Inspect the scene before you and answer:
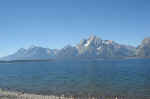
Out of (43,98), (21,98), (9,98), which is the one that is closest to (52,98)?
(43,98)

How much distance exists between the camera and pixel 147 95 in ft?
145

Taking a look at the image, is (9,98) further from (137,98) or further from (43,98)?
(137,98)

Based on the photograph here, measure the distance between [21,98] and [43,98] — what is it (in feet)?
11.2

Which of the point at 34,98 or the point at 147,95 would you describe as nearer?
the point at 34,98

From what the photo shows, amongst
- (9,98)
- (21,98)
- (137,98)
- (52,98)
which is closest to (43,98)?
(52,98)

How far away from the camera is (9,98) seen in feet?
104

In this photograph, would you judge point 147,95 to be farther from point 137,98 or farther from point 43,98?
point 43,98

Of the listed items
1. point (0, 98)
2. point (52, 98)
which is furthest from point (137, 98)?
point (0, 98)

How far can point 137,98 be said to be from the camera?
4191cm

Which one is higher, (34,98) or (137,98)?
(34,98)

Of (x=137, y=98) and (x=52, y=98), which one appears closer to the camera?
(x=52, y=98)

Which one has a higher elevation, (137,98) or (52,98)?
(52,98)

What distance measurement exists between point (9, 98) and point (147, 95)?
2919 centimetres

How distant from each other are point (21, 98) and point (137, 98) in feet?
79.1
